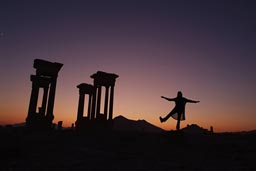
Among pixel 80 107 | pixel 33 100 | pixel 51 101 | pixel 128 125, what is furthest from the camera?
pixel 128 125

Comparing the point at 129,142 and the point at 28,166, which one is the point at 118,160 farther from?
the point at 129,142

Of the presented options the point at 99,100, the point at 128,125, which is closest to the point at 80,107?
the point at 99,100

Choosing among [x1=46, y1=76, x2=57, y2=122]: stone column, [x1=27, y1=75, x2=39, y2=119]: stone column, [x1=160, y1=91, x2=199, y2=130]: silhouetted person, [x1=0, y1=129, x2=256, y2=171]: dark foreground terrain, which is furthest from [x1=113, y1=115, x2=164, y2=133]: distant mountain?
[x1=0, y1=129, x2=256, y2=171]: dark foreground terrain

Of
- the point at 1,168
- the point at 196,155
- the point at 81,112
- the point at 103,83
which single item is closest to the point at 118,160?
the point at 196,155

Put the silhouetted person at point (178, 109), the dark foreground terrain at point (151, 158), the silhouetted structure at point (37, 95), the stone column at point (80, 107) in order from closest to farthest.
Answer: the dark foreground terrain at point (151, 158), the silhouetted person at point (178, 109), the silhouetted structure at point (37, 95), the stone column at point (80, 107)

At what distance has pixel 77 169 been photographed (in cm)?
891

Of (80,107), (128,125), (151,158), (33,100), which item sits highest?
(128,125)

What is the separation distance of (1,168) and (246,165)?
854cm

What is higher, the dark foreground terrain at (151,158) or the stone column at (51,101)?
the stone column at (51,101)

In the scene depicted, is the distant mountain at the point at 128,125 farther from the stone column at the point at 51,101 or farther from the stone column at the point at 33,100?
the stone column at the point at 33,100

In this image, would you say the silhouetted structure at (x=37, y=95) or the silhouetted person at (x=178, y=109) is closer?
the silhouetted person at (x=178, y=109)

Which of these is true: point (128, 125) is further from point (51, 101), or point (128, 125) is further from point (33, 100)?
point (33, 100)

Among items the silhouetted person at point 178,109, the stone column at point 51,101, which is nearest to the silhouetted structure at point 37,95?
the stone column at point 51,101

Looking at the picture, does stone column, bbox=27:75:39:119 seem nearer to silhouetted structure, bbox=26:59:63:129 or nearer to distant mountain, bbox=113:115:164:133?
silhouetted structure, bbox=26:59:63:129
